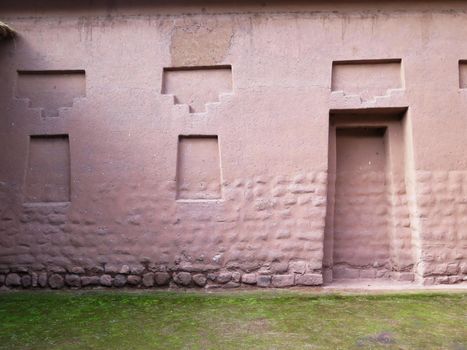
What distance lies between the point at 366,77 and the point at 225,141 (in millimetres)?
1912

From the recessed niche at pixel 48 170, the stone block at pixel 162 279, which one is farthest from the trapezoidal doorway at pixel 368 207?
the recessed niche at pixel 48 170

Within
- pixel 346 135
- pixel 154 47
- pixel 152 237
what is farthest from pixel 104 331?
pixel 346 135

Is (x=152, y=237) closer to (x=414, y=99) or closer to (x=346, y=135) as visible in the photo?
(x=346, y=135)

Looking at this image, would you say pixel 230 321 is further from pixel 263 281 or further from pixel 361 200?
pixel 361 200

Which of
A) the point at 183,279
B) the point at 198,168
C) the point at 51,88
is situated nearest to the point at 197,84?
the point at 198,168

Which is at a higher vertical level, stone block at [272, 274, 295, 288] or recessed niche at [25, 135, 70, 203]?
recessed niche at [25, 135, 70, 203]

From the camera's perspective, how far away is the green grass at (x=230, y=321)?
11.6 feet

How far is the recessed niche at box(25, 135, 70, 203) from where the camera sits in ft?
18.3

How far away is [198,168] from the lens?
557 centimetres

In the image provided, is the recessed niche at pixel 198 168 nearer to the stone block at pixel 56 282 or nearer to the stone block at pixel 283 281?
the stone block at pixel 283 281

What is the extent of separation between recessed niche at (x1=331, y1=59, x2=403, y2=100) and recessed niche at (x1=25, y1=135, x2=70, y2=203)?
11.3 feet

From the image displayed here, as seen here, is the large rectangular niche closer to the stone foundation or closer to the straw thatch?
the stone foundation

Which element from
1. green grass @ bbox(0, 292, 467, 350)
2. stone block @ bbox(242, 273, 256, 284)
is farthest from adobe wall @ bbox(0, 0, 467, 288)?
green grass @ bbox(0, 292, 467, 350)

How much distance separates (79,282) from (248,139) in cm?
264
